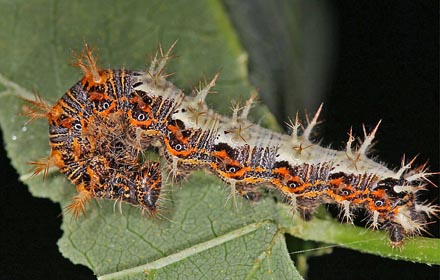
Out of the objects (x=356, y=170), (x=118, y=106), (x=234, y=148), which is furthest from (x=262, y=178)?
(x=118, y=106)

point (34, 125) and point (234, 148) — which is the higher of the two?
point (234, 148)

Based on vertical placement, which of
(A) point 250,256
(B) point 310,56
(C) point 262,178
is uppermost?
(B) point 310,56

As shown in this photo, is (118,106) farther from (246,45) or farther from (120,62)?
(246,45)

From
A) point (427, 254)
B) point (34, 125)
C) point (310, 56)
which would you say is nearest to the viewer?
point (427, 254)

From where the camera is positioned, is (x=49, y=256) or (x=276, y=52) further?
(x=276, y=52)

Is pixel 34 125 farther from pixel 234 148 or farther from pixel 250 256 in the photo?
pixel 250 256

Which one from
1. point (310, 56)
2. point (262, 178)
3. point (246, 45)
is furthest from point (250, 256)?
point (310, 56)

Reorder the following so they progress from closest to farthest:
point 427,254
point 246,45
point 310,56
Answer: point 427,254 → point 246,45 → point 310,56
